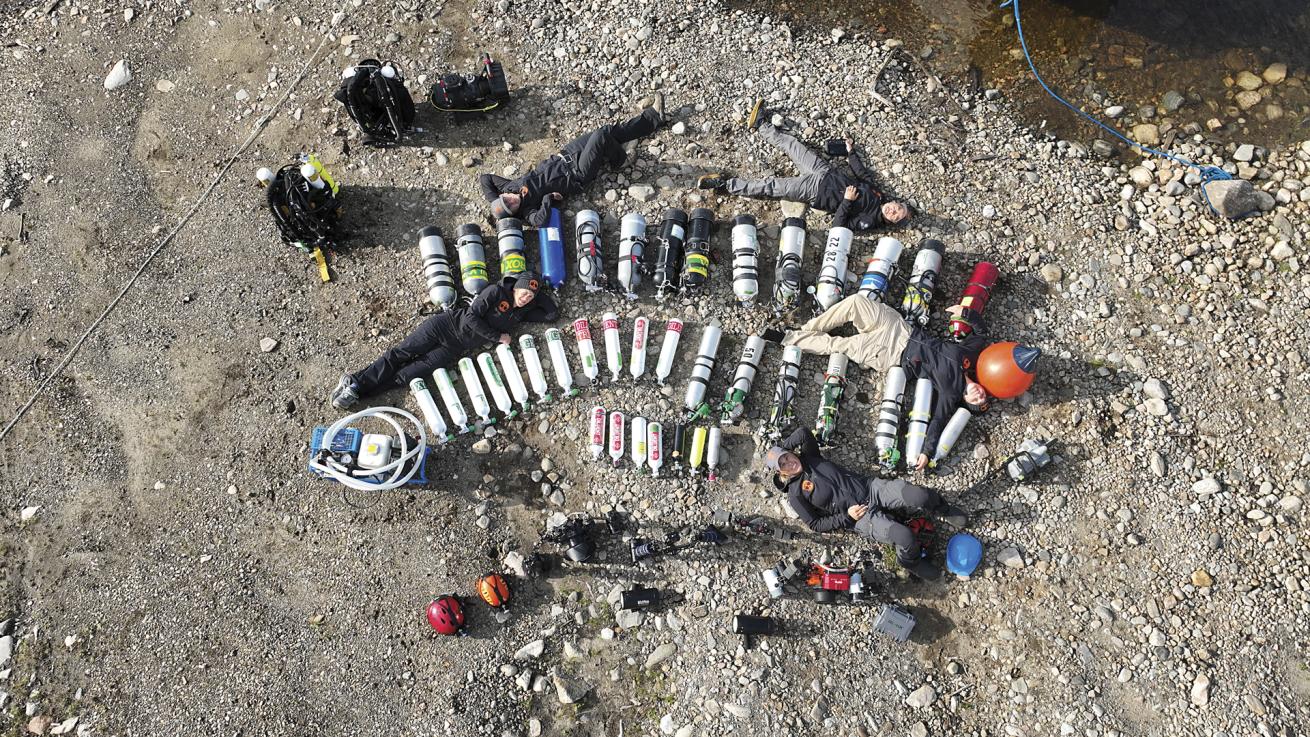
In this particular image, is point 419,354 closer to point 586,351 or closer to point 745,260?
point 586,351

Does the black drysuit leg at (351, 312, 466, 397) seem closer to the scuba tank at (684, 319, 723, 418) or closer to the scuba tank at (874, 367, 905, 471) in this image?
the scuba tank at (684, 319, 723, 418)

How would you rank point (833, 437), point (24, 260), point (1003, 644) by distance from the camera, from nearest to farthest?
point (1003, 644)
point (833, 437)
point (24, 260)

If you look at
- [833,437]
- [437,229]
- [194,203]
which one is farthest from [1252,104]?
[194,203]

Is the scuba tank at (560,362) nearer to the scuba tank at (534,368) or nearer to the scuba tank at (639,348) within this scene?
the scuba tank at (534,368)

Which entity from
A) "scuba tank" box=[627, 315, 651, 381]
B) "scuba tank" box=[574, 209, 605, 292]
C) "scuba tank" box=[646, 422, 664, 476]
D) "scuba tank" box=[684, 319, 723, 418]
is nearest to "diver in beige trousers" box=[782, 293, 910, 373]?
"scuba tank" box=[684, 319, 723, 418]

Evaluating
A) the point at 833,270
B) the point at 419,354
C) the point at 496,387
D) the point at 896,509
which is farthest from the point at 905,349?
the point at 419,354

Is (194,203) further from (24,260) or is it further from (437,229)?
(437,229)
